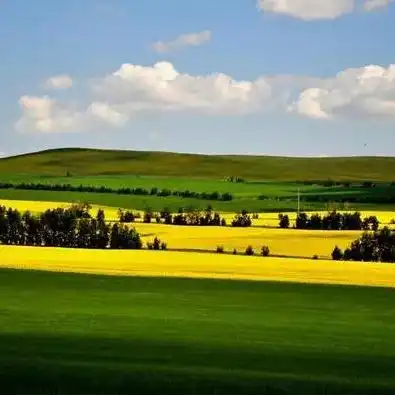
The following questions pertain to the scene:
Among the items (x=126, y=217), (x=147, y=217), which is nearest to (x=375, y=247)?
(x=147, y=217)

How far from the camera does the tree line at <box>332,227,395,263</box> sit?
60625mm

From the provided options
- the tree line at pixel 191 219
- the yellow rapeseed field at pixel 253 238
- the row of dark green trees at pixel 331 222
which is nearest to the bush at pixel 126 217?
the tree line at pixel 191 219

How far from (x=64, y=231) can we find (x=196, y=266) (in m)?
21.0

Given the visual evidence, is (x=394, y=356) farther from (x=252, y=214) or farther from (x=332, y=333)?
(x=252, y=214)

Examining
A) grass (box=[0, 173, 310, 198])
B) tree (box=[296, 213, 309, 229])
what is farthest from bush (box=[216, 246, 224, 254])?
grass (box=[0, 173, 310, 198])

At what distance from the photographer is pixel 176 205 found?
90.3 metres

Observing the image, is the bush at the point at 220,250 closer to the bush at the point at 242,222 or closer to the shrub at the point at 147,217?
the bush at the point at 242,222

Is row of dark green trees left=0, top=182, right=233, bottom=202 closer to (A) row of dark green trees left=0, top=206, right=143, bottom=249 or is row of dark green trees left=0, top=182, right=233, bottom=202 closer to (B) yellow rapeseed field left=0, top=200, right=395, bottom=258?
(B) yellow rapeseed field left=0, top=200, right=395, bottom=258

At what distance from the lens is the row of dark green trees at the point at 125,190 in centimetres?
10216

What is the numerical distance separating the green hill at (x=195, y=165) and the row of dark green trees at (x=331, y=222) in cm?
7760

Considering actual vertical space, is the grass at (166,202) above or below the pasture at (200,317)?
above

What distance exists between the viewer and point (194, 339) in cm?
2138

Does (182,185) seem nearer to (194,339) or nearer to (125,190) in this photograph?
(125,190)

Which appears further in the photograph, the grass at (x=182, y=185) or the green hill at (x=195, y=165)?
the green hill at (x=195, y=165)
